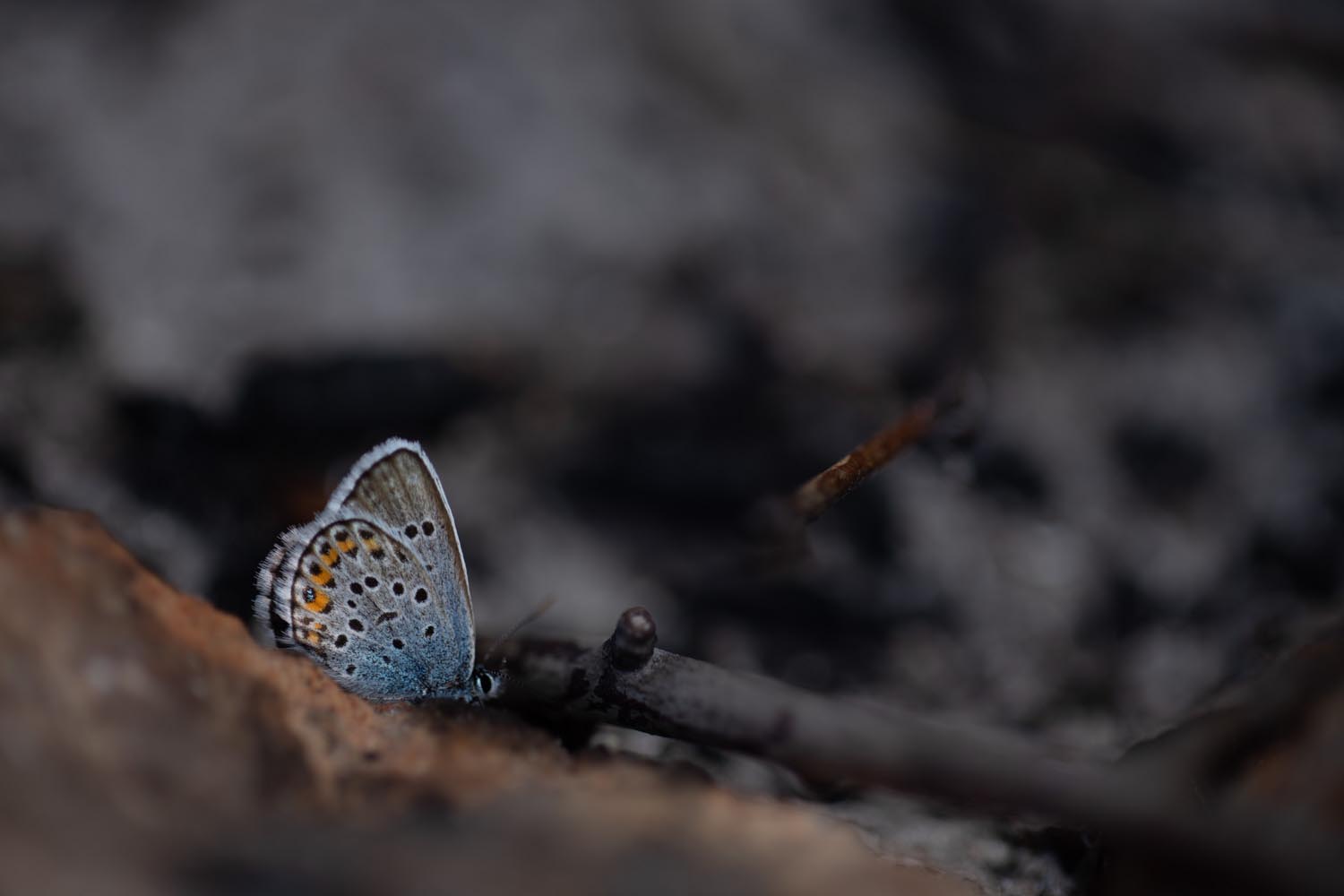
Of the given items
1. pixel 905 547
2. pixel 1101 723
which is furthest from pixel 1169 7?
pixel 1101 723

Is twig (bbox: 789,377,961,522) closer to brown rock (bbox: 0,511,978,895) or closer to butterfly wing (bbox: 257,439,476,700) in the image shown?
brown rock (bbox: 0,511,978,895)

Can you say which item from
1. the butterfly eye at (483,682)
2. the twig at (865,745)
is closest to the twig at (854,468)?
the twig at (865,745)

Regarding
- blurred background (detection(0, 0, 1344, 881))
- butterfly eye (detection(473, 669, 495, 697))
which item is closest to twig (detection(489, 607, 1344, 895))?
butterfly eye (detection(473, 669, 495, 697))

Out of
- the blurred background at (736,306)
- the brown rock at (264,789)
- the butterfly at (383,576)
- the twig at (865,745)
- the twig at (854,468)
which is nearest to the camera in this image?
the brown rock at (264,789)

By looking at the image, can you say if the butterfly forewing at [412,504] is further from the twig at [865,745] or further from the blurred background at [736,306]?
the twig at [865,745]

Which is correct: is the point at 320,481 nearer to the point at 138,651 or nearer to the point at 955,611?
the point at 138,651

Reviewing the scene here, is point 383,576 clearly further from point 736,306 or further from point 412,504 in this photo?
point 736,306
